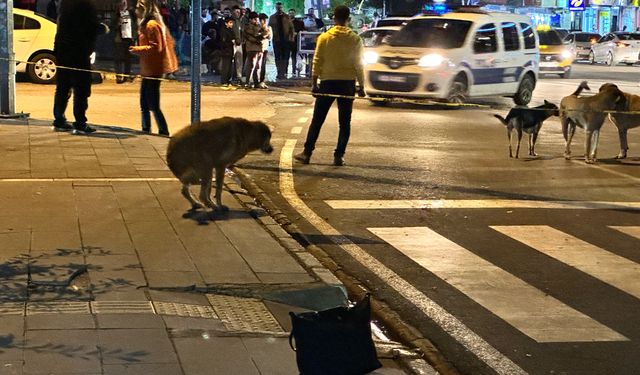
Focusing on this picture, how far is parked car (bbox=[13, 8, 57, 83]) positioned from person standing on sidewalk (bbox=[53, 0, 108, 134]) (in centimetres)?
973

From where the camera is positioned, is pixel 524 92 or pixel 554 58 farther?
pixel 554 58

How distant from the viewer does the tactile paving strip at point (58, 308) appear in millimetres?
6008

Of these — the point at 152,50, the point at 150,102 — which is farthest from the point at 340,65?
the point at 150,102

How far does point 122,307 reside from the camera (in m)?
6.19

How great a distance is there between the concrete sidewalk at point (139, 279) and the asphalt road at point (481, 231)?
0.67 metres

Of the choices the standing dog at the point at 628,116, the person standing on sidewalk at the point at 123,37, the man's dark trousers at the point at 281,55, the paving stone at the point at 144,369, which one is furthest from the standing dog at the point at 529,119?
the man's dark trousers at the point at 281,55

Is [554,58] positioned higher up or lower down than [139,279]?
higher up

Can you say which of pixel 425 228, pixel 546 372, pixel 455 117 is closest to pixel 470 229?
pixel 425 228

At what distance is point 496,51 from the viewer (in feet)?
70.4

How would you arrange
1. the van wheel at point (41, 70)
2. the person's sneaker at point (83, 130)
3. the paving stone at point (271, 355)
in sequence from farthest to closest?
1. the van wheel at point (41, 70)
2. the person's sneaker at point (83, 130)
3. the paving stone at point (271, 355)

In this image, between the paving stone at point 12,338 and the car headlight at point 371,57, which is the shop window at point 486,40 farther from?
the paving stone at point 12,338

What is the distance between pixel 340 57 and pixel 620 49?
111 feet

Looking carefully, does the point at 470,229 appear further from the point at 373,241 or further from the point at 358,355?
the point at 358,355

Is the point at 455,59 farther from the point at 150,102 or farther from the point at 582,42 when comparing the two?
the point at 582,42
